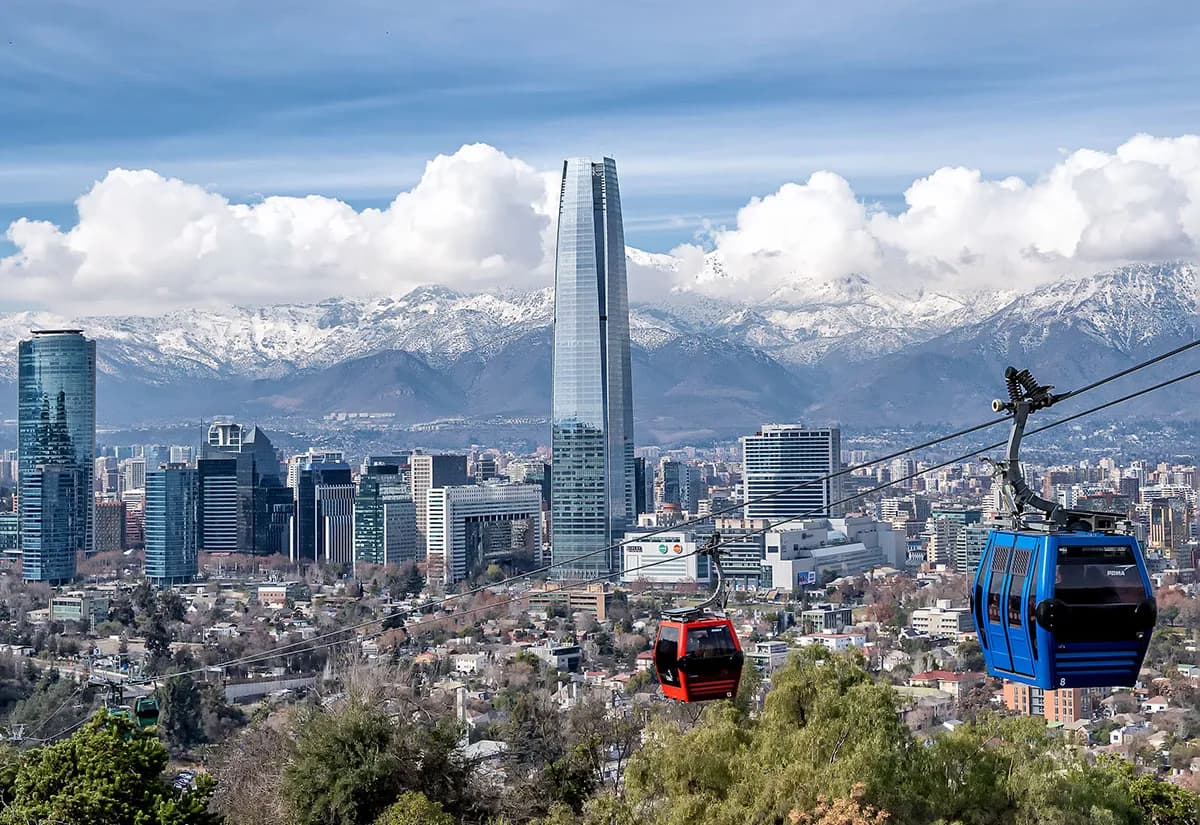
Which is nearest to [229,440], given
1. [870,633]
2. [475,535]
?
[475,535]

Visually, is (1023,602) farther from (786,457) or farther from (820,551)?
(786,457)

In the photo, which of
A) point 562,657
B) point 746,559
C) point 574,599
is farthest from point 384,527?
point 562,657

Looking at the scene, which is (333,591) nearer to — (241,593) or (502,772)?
(241,593)

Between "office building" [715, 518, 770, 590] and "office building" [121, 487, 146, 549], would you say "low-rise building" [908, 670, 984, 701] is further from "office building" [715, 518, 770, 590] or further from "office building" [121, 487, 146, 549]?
"office building" [121, 487, 146, 549]

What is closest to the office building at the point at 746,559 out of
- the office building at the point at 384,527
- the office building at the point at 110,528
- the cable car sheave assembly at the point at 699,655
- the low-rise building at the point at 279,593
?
the office building at the point at 384,527

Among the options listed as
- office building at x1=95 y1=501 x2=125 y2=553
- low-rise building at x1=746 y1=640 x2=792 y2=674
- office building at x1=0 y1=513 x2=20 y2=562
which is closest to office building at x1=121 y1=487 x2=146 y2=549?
office building at x1=95 y1=501 x2=125 y2=553

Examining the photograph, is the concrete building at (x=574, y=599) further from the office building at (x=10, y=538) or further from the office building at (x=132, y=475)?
the office building at (x=132, y=475)
